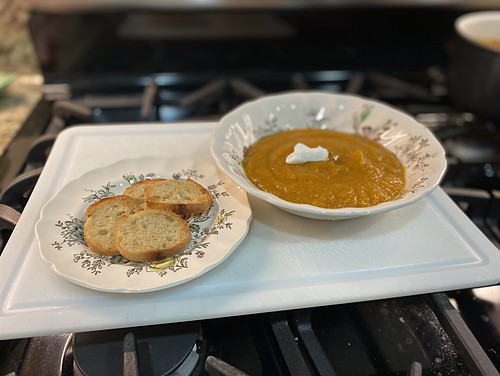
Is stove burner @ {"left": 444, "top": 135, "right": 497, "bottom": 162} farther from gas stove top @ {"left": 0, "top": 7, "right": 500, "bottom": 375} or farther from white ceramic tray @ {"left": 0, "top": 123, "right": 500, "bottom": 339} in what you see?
white ceramic tray @ {"left": 0, "top": 123, "right": 500, "bottom": 339}

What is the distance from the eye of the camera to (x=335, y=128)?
1137mm

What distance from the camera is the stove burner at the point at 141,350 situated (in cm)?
68

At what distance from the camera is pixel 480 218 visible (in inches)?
41.4

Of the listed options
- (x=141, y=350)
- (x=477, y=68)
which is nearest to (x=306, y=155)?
(x=141, y=350)

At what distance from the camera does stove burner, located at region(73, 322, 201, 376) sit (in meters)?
0.68

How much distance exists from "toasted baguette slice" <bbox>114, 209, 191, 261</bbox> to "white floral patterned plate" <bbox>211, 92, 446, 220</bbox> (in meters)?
0.15

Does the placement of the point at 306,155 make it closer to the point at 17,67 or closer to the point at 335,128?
the point at 335,128

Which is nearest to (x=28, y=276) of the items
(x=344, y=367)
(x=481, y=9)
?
(x=344, y=367)

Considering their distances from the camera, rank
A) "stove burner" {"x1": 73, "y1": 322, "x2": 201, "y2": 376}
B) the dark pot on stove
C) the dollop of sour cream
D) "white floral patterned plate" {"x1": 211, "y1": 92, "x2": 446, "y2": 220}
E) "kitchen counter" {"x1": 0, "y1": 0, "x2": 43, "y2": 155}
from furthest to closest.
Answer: "kitchen counter" {"x1": 0, "y1": 0, "x2": 43, "y2": 155}, the dark pot on stove, the dollop of sour cream, "white floral patterned plate" {"x1": 211, "y1": 92, "x2": 446, "y2": 220}, "stove burner" {"x1": 73, "y1": 322, "x2": 201, "y2": 376}

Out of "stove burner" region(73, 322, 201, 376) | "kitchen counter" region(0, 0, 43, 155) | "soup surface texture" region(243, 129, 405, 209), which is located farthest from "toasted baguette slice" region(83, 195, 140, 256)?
"kitchen counter" region(0, 0, 43, 155)

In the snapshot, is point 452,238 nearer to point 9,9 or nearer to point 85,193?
point 85,193

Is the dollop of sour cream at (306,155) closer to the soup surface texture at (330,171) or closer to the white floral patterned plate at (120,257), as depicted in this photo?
the soup surface texture at (330,171)

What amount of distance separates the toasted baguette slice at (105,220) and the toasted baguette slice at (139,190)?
0.02 m

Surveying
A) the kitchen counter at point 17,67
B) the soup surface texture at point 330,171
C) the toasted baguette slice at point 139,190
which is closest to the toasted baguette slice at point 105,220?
the toasted baguette slice at point 139,190
